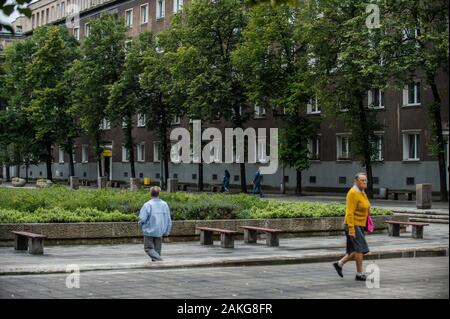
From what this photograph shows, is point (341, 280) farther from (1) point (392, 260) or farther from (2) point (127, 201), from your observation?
(2) point (127, 201)

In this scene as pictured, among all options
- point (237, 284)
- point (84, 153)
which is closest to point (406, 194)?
point (237, 284)

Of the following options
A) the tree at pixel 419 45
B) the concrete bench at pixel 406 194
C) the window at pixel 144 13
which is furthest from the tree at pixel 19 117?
the tree at pixel 419 45

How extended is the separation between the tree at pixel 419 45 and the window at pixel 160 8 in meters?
33.6

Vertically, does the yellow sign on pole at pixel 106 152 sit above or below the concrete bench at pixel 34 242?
above

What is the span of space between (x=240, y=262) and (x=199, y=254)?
2272 mm

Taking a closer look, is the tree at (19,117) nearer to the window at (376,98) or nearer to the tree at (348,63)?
the window at (376,98)

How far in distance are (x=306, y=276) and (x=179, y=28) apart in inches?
1657

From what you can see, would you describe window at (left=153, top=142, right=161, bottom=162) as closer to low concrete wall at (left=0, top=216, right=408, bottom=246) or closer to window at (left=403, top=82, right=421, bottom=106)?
window at (left=403, top=82, right=421, bottom=106)

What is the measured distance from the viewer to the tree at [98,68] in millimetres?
62375

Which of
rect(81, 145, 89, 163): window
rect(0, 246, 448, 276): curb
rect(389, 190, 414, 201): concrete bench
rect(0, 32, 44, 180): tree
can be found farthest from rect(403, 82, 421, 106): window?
rect(81, 145, 89, 163): window

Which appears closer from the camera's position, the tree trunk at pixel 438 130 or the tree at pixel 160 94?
the tree trunk at pixel 438 130

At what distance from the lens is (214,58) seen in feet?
172

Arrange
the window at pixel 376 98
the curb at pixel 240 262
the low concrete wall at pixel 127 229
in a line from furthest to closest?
the window at pixel 376 98 → the low concrete wall at pixel 127 229 → the curb at pixel 240 262

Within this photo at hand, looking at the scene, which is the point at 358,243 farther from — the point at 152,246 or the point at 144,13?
the point at 144,13
